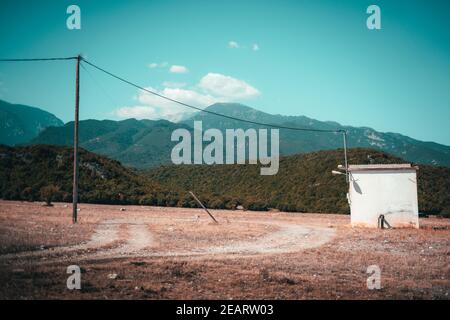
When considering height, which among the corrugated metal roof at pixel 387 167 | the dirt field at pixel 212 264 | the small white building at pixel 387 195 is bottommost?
the dirt field at pixel 212 264

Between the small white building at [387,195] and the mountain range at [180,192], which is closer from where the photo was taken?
the small white building at [387,195]

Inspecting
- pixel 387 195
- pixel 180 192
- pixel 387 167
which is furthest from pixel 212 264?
pixel 180 192

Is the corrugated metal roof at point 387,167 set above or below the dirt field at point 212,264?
above

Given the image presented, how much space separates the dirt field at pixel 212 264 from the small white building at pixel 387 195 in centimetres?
452

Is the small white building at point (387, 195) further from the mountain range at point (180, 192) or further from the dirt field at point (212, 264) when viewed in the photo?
the mountain range at point (180, 192)

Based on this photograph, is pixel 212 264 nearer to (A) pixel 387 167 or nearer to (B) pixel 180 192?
(A) pixel 387 167

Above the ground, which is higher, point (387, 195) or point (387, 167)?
point (387, 167)

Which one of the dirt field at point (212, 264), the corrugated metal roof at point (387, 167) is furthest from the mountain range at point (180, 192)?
the dirt field at point (212, 264)

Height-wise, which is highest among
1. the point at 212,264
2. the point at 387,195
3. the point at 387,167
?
the point at 387,167

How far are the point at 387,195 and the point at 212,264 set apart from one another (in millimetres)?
17133

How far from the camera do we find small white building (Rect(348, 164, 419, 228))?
2356 cm

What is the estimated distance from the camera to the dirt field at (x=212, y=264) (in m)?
8.09

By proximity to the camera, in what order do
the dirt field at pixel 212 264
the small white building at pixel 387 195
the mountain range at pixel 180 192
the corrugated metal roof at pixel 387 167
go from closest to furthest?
the dirt field at pixel 212 264, the small white building at pixel 387 195, the corrugated metal roof at pixel 387 167, the mountain range at pixel 180 192

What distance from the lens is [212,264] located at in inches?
440
